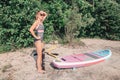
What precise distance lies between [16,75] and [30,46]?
10.3 ft

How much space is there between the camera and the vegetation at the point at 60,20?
10820mm

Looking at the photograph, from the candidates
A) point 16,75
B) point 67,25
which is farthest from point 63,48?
point 16,75

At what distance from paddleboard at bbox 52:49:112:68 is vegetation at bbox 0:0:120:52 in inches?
88.9

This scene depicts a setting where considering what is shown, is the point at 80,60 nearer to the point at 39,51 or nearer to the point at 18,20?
the point at 39,51

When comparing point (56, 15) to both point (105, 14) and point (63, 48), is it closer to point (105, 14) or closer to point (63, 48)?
point (63, 48)

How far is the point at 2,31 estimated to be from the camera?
431 inches

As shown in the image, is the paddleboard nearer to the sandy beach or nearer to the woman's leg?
the sandy beach

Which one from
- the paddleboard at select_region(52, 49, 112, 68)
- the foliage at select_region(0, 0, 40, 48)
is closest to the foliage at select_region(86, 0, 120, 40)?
the foliage at select_region(0, 0, 40, 48)

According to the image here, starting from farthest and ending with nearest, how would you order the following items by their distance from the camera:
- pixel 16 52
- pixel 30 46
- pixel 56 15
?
pixel 56 15
pixel 30 46
pixel 16 52

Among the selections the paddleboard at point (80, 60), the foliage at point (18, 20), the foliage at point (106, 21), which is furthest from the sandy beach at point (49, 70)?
the foliage at point (106, 21)

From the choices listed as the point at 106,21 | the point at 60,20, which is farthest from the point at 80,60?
the point at 106,21

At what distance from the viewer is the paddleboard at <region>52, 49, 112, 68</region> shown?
8320 millimetres

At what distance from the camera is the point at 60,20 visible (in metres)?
12.1

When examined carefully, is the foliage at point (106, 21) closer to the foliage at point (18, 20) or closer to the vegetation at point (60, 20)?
the vegetation at point (60, 20)
